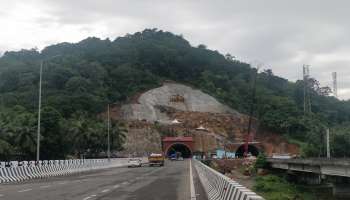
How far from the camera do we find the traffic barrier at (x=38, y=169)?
36.1 metres

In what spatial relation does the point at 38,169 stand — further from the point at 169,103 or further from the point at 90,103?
the point at 169,103

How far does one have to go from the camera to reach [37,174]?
134 ft

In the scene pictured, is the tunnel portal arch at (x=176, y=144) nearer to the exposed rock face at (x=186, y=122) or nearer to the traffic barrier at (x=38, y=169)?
the exposed rock face at (x=186, y=122)

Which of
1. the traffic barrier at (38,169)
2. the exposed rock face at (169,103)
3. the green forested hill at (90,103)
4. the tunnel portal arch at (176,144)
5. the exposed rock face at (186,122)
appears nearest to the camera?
the traffic barrier at (38,169)

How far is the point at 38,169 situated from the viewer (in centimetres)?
4131

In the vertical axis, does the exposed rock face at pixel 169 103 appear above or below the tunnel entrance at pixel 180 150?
above

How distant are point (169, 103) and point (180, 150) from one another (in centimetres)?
2904

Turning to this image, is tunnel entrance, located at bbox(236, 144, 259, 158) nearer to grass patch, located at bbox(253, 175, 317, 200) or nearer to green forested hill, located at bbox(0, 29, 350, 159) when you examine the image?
green forested hill, located at bbox(0, 29, 350, 159)

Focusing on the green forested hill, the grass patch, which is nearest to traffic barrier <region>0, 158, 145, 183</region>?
the green forested hill

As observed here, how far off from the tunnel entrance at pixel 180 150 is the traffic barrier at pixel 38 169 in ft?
236

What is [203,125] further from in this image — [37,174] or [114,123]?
[37,174]

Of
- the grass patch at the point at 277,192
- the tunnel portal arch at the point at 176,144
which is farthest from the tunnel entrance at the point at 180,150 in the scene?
the grass patch at the point at 277,192

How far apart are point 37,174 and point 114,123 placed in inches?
2721

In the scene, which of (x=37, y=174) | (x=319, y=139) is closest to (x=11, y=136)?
(x=37, y=174)
